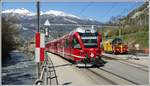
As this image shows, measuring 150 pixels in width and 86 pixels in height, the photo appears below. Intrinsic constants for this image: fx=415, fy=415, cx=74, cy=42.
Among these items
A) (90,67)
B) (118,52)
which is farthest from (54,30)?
(90,67)

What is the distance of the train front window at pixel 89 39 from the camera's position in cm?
2755

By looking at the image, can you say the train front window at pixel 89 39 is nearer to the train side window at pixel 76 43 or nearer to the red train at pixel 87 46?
the red train at pixel 87 46

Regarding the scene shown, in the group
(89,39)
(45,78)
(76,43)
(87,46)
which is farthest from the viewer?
(76,43)

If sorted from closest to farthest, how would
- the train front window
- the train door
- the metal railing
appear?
the metal railing → the train front window → the train door

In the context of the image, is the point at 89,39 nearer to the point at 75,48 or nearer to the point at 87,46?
the point at 87,46

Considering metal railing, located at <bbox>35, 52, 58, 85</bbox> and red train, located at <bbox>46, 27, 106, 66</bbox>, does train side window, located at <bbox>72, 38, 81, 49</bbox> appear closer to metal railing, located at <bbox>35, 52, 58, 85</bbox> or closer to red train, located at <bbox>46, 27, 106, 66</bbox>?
red train, located at <bbox>46, 27, 106, 66</bbox>

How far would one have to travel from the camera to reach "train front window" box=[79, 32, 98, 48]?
27.5m

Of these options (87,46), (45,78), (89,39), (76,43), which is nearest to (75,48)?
(76,43)

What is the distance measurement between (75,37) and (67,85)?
1108 centimetres

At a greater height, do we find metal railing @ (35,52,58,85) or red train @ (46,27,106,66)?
red train @ (46,27,106,66)

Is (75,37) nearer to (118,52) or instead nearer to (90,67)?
(90,67)

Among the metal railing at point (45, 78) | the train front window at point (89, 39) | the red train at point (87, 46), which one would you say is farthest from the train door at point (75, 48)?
the metal railing at point (45, 78)

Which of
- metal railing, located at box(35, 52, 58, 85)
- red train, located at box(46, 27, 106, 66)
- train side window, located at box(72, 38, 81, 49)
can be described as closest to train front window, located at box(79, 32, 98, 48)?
red train, located at box(46, 27, 106, 66)

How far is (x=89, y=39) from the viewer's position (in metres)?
27.7
